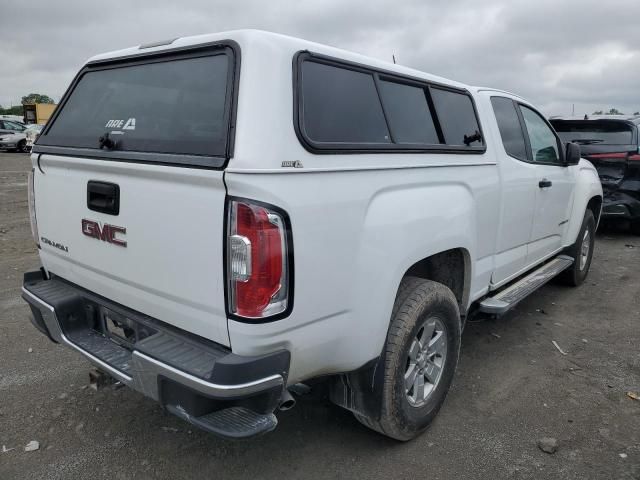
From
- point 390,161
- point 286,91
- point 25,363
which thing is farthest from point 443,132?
point 25,363

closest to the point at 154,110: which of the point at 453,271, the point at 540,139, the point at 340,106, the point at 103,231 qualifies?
the point at 103,231

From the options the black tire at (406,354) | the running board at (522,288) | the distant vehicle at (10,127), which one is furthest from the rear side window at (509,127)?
the distant vehicle at (10,127)

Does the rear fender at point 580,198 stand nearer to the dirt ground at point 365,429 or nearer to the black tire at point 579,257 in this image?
the black tire at point 579,257

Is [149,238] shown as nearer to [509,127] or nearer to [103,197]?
[103,197]

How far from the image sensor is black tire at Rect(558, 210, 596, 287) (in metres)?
5.39

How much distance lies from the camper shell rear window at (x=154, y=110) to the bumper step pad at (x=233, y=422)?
99 centimetres

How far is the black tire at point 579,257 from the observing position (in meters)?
5.39

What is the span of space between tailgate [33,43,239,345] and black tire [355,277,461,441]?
895mm

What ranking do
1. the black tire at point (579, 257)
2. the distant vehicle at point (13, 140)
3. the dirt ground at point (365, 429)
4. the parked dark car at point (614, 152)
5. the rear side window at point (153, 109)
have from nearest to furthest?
the rear side window at point (153, 109)
the dirt ground at point (365, 429)
the black tire at point (579, 257)
the parked dark car at point (614, 152)
the distant vehicle at point (13, 140)

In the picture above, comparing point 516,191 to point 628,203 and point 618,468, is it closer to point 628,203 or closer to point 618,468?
point 618,468

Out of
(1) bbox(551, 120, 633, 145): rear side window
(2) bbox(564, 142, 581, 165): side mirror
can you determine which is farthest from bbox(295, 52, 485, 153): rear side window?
(1) bbox(551, 120, 633, 145): rear side window

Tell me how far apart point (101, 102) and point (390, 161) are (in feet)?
5.24

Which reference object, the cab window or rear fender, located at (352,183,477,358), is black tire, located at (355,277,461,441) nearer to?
rear fender, located at (352,183,477,358)

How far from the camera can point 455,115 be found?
337 cm
